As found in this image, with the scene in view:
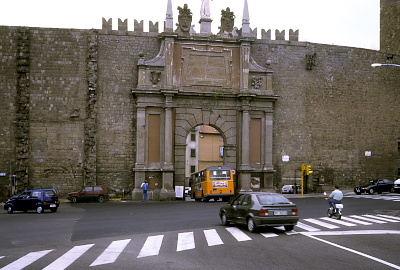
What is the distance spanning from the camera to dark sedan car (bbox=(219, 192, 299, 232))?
1683 cm

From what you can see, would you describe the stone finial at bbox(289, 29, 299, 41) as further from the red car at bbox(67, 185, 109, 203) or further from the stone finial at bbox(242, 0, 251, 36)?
the red car at bbox(67, 185, 109, 203)

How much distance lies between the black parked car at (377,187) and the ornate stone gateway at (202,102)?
769 cm

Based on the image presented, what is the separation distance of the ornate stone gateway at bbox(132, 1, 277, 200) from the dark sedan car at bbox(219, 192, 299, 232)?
63.3ft

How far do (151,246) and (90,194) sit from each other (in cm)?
2215

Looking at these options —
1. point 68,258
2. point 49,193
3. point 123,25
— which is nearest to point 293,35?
point 123,25

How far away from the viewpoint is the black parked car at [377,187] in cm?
4128

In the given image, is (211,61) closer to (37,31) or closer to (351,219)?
(37,31)

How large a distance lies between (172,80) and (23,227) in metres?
20.6

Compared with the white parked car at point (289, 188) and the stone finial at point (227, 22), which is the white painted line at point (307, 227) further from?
the stone finial at point (227, 22)

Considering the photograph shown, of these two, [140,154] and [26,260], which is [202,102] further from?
[26,260]

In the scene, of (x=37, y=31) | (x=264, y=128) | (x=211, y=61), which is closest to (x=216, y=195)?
(x=264, y=128)

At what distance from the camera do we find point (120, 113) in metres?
37.5

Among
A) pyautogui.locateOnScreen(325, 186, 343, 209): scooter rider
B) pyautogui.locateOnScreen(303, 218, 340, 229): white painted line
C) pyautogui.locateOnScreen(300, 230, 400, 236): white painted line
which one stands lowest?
pyautogui.locateOnScreen(303, 218, 340, 229): white painted line

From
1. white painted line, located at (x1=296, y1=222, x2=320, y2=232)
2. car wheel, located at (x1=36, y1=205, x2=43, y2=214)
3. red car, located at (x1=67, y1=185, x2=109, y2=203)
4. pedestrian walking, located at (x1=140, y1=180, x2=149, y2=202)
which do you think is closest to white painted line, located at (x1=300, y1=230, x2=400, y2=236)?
white painted line, located at (x1=296, y1=222, x2=320, y2=232)
